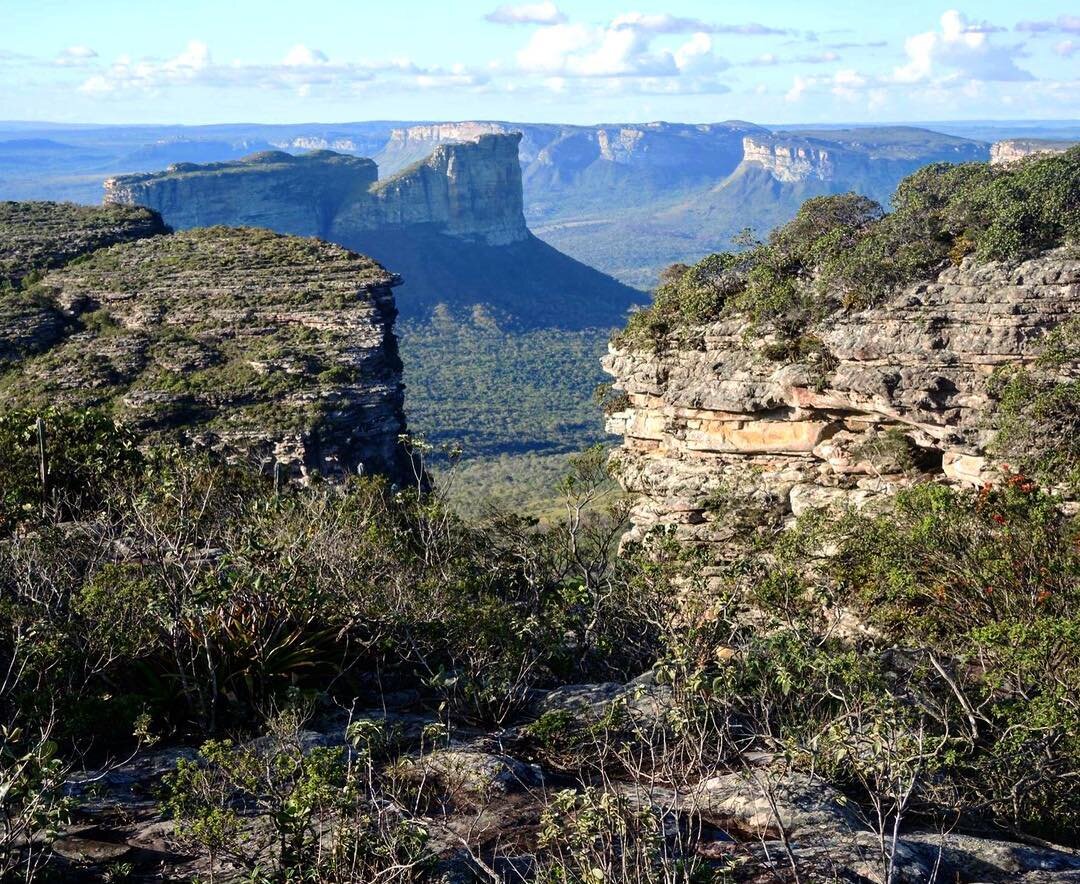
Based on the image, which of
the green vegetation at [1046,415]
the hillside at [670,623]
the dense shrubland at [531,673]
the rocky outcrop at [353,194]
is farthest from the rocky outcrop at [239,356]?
the rocky outcrop at [353,194]

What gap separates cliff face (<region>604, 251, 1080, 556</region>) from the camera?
19047mm

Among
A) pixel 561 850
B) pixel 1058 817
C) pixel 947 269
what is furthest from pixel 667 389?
pixel 561 850

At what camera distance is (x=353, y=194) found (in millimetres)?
144625

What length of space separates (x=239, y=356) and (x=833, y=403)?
24.7 meters

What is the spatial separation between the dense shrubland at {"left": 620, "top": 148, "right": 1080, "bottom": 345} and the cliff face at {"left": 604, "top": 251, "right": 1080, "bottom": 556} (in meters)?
0.58

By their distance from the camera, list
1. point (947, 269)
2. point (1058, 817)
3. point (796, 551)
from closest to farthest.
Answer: point (1058, 817)
point (796, 551)
point (947, 269)

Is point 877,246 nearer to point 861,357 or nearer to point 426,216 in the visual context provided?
point 861,357

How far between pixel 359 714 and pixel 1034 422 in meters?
12.4

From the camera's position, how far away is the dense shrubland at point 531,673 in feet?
26.9

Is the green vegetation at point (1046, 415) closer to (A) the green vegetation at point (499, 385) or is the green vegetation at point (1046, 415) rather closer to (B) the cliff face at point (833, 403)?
(B) the cliff face at point (833, 403)

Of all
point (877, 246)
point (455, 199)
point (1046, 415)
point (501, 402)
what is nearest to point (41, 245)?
point (877, 246)

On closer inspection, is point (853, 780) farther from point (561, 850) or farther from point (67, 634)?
point (67, 634)

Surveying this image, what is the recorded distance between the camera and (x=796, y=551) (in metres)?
17.2

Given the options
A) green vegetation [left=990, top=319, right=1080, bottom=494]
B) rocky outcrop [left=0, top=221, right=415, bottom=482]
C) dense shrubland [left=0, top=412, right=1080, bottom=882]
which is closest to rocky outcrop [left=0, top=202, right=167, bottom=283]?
rocky outcrop [left=0, top=221, right=415, bottom=482]
